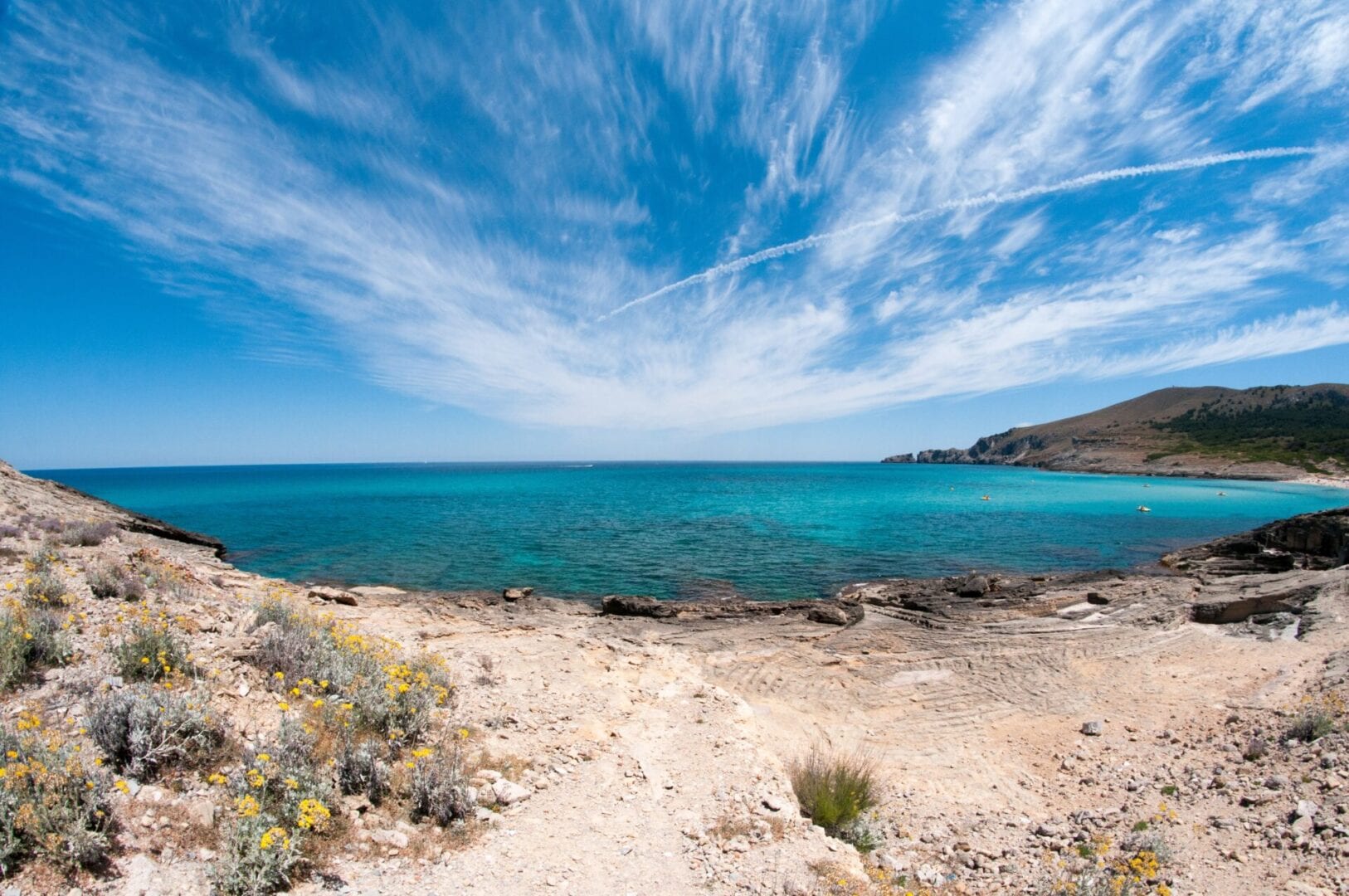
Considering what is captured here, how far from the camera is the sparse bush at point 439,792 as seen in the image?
6.28 metres

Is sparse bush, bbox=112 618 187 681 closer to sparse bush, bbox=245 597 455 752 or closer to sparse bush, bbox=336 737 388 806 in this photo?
sparse bush, bbox=245 597 455 752

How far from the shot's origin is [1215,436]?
5241 inches

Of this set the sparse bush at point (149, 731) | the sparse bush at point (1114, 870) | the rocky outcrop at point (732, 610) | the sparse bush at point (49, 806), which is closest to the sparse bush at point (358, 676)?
the sparse bush at point (149, 731)

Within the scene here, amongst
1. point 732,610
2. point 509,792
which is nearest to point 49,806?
point 509,792

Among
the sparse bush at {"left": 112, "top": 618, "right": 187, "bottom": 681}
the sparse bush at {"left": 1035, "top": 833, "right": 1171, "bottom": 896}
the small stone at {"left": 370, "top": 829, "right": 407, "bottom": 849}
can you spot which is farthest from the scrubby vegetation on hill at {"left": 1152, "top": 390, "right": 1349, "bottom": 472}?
the sparse bush at {"left": 112, "top": 618, "right": 187, "bottom": 681}

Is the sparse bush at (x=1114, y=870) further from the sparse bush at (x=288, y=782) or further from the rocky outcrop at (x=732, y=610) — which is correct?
the rocky outcrop at (x=732, y=610)

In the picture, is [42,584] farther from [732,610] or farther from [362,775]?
→ [732,610]

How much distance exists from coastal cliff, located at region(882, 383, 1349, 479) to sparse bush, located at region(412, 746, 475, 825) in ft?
475

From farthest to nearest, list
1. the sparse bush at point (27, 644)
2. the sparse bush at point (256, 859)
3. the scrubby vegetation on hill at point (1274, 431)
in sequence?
the scrubby vegetation on hill at point (1274, 431) → the sparse bush at point (27, 644) → the sparse bush at point (256, 859)

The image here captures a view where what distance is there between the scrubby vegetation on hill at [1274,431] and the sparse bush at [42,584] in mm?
153504

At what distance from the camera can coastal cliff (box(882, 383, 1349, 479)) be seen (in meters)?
105

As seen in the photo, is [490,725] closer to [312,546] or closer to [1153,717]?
[1153,717]

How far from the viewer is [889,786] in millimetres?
9531

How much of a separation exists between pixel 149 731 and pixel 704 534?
3683cm
